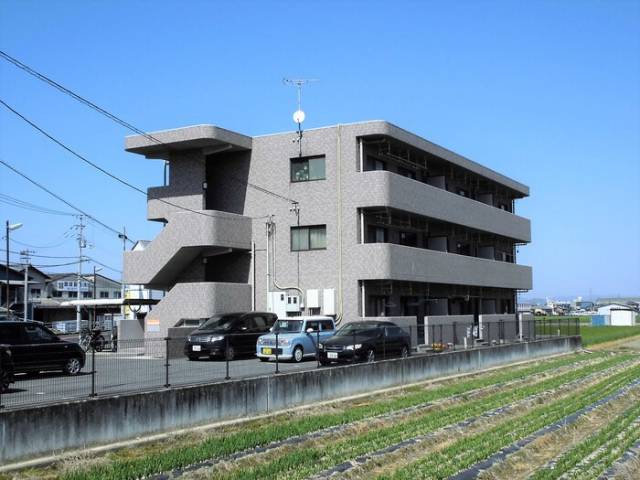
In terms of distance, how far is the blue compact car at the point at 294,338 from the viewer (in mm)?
23516

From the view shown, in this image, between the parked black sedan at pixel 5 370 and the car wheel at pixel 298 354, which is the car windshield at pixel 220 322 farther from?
the parked black sedan at pixel 5 370

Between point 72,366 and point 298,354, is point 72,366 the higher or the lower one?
the higher one

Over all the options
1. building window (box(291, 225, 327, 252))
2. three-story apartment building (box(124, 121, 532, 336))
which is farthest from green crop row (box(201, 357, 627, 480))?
building window (box(291, 225, 327, 252))

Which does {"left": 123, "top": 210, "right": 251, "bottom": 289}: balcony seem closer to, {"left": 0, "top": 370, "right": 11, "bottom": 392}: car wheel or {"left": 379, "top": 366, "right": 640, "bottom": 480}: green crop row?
{"left": 379, "top": 366, "right": 640, "bottom": 480}: green crop row

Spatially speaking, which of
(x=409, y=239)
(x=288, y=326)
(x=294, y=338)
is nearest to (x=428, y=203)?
(x=409, y=239)

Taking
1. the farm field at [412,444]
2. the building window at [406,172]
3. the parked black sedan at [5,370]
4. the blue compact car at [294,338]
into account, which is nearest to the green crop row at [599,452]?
the farm field at [412,444]

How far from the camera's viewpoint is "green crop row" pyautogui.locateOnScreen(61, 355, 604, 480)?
11.0 metres

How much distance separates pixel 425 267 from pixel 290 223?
6.79m

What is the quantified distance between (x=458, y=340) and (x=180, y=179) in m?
14.9

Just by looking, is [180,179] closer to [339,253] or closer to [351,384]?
[339,253]

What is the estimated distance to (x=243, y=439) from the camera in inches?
524

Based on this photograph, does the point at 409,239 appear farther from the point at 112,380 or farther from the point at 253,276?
the point at 112,380

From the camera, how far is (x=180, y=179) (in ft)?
112

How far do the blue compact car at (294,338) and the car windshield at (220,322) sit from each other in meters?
1.61
